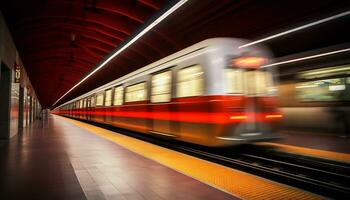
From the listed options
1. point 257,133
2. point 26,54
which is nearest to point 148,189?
point 257,133

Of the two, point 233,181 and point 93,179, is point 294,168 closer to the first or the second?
point 233,181

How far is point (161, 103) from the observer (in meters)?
10.3

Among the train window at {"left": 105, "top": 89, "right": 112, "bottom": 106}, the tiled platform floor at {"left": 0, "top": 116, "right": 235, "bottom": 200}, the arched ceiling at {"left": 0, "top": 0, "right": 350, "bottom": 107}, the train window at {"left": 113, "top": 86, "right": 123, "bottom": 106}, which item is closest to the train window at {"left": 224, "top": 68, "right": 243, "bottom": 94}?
the tiled platform floor at {"left": 0, "top": 116, "right": 235, "bottom": 200}

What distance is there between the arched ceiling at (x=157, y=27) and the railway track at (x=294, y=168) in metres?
4.79

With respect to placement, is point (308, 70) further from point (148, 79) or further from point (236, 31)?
point (148, 79)

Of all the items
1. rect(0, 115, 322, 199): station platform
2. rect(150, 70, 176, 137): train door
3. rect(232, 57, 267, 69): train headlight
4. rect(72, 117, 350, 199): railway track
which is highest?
→ rect(232, 57, 267, 69): train headlight

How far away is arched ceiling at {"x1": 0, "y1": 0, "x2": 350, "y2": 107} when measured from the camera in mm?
11461

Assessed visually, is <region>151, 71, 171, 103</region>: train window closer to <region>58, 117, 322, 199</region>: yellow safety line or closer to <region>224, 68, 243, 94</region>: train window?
<region>224, 68, 243, 94</region>: train window

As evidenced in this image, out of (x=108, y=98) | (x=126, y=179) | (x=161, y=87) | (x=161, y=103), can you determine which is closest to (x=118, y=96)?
(x=108, y=98)

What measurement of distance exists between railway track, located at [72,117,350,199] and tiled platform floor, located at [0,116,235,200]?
6.09ft

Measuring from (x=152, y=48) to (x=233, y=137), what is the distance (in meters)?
11.8

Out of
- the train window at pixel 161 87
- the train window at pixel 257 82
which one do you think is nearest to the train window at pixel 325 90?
the train window at pixel 257 82

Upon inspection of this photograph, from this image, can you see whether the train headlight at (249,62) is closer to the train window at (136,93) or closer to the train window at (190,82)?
the train window at (190,82)

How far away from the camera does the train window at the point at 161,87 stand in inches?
391
